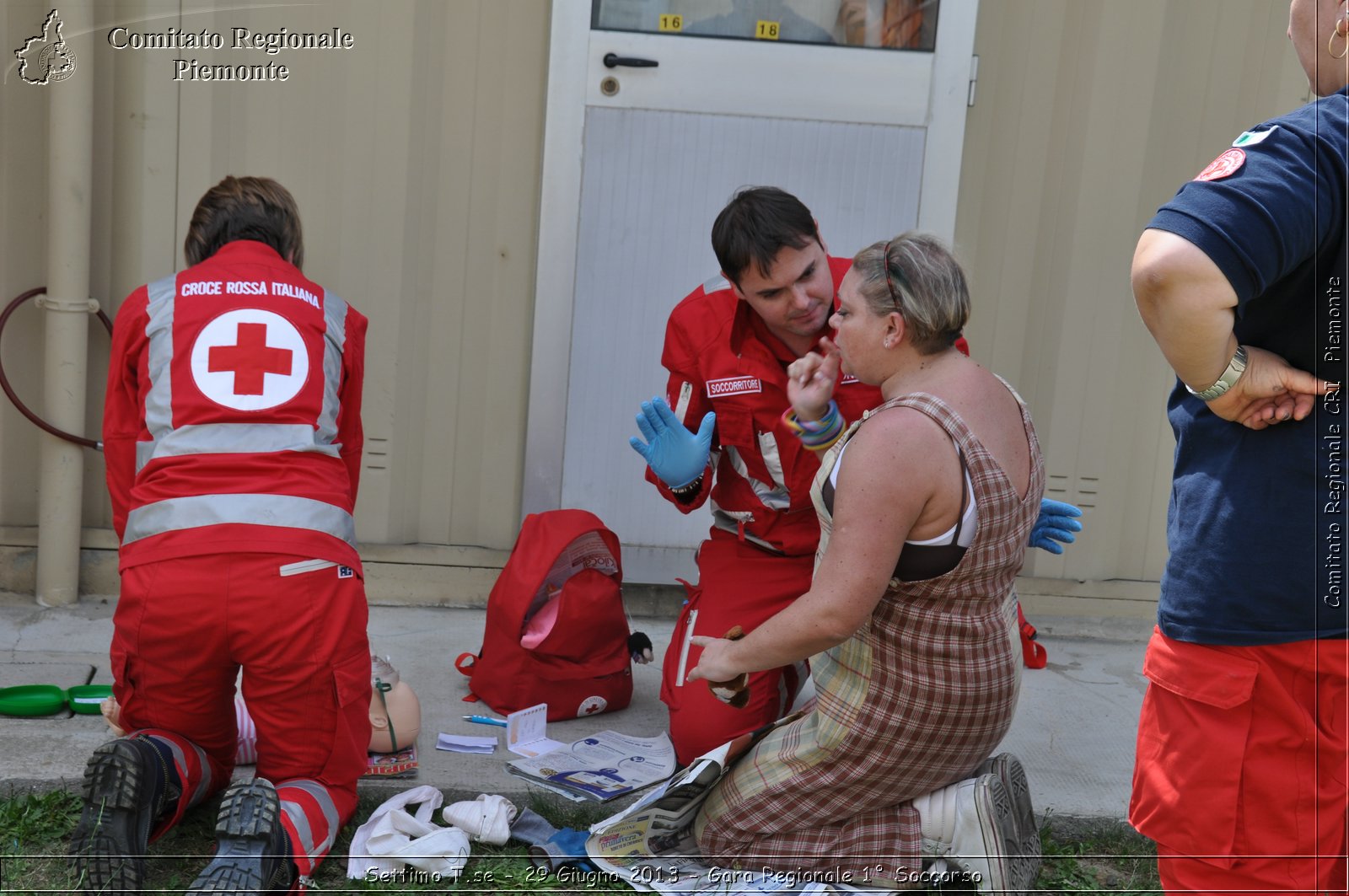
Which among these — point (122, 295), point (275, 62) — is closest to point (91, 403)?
point (122, 295)

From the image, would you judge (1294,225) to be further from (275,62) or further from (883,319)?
(275,62)

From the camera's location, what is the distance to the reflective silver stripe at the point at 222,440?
2.49 meters

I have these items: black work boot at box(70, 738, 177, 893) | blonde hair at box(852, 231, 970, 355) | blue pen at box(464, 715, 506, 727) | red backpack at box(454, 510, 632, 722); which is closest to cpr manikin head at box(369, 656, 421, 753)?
blue pen at box(464, 715, 506, 727)

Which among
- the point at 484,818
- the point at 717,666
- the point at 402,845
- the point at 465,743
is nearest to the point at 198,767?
the point at 402,845

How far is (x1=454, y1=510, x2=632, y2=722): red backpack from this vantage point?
10.7ft

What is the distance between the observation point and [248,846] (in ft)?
7.34

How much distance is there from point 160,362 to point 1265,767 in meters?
2.10

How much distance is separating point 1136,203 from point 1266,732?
2539mm

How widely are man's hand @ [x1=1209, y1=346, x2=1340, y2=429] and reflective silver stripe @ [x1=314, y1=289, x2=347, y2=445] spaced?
66.5 inches

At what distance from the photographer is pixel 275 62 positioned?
3.74 m

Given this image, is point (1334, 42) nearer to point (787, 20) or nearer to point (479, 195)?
point (787, 20)

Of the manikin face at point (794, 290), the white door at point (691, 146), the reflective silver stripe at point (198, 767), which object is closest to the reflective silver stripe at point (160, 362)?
the reflective silver stripe at point (198, 767)

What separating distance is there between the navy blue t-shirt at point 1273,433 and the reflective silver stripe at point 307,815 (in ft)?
5.23

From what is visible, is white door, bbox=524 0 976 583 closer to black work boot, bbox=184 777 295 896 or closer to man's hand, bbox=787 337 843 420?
man's hand, bbox=787 337 843 420
